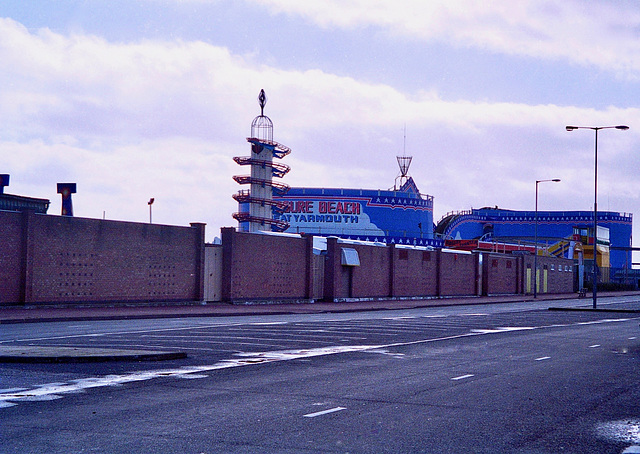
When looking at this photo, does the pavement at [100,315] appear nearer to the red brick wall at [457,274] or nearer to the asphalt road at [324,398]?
the asphalt road at [324,398]

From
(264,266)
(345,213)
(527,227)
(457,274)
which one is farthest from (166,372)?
(527,227)

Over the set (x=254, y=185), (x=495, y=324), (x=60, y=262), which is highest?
(x=254, y=185)

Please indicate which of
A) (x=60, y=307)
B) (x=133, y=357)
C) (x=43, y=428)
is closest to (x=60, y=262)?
(x=60, y=307)

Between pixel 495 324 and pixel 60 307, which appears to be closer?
pixel 495 324

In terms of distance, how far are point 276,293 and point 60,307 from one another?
51.6 ft

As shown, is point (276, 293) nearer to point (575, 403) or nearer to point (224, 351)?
point (224, 351)

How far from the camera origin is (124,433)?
8031mm

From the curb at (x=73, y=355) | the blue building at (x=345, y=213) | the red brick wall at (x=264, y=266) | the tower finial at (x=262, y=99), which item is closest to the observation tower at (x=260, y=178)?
the tower finial at (x=262, y=99)

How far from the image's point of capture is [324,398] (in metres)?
10.6

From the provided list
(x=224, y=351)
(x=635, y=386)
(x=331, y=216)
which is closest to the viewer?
(x=635, y=386)

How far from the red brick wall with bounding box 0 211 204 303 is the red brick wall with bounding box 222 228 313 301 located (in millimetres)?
2373

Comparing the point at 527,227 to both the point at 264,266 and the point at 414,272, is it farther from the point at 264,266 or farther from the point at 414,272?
the point at 264,266

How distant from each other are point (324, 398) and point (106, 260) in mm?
26152

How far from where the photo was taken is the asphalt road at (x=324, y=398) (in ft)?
25.8
